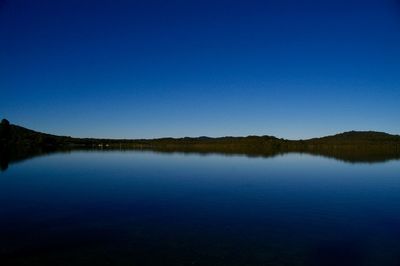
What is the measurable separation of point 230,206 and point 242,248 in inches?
352

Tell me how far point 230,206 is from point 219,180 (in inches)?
577

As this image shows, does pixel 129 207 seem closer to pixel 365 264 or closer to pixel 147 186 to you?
pixel 147 186

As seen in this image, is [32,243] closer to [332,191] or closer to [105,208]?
[105,208]

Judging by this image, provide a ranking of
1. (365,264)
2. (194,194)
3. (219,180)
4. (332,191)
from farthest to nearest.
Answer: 1. (219,180)
2. (332,191)
3. (194,194)
4. (365,264)

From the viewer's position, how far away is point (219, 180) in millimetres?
37188

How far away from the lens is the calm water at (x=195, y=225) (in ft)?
41.5

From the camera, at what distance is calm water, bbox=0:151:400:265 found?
1265 cm

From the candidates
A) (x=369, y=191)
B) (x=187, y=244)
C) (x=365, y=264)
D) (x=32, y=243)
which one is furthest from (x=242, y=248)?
(x=369, y=191)

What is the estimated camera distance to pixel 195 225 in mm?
17328

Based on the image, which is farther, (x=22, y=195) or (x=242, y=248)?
(x=22, y=195)

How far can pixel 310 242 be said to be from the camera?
14.8m

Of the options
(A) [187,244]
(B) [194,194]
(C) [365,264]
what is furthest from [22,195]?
(C) [365,264]

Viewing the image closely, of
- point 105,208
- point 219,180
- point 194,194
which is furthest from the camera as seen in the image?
point 219,180

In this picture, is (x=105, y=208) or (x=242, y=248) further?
(x=105, y=208)
